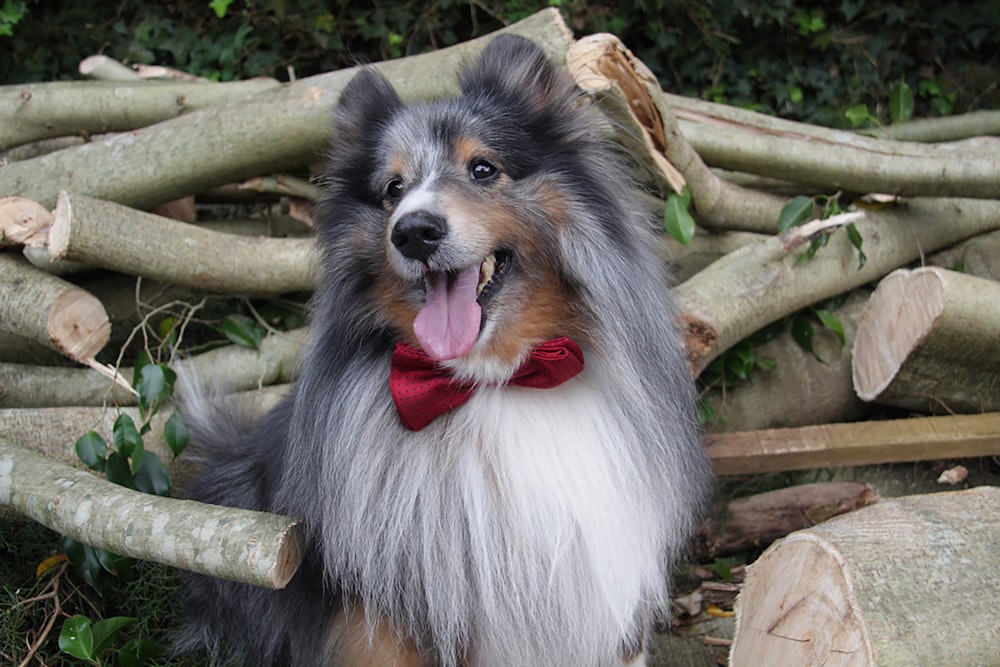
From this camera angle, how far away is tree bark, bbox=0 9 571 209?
3.85 m

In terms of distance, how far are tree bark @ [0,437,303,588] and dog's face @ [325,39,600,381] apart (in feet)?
2.11

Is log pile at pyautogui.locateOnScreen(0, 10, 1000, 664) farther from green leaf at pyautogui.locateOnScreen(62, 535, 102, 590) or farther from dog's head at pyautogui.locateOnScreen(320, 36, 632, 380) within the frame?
dog's head at pyautogui.locateOnScreen(320, 36, 632, 380)

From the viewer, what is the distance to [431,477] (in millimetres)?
2486

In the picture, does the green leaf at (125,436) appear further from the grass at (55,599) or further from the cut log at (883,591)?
the cut log at (883,591)

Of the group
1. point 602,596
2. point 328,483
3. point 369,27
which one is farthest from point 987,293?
point 369,27

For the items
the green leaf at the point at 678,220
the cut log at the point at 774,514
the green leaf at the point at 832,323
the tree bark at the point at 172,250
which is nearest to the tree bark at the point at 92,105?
the tree bark at the point at 172,250

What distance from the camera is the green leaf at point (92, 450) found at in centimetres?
316

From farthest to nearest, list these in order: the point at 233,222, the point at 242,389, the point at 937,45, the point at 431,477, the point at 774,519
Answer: the point at 937,45 → the point at 233,222 → the point at 242,389 → the point at 774,519 → the point at 431,477

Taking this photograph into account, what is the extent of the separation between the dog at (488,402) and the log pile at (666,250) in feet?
2.50

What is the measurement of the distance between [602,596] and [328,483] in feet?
2.67

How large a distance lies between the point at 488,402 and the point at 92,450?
1549 millimetres

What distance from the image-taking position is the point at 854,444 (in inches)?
146

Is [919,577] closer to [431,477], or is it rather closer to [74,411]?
[431,477]

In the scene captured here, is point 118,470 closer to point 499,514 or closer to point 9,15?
point 499,514
